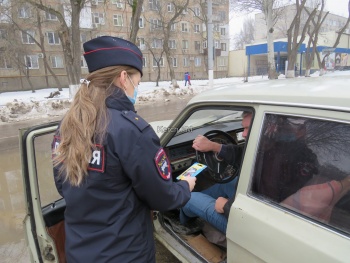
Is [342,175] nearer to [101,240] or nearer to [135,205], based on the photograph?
[135,205]

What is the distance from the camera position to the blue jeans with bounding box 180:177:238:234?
81.9 inches

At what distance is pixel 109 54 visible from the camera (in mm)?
1380

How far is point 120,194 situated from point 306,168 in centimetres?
91

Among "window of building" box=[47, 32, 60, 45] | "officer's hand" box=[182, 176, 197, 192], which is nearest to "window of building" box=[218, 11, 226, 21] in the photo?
"window of building" box=[47, 32, 60, 45]

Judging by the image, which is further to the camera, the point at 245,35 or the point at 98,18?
the point at 245,35

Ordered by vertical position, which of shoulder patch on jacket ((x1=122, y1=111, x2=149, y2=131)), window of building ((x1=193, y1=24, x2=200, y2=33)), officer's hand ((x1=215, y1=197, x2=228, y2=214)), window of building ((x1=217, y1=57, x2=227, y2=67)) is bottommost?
officer's hand ((x1=215, y1=197, x2=228, y2=214))

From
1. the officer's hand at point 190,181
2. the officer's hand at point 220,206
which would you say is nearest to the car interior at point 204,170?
the officer's hand at point 220,206

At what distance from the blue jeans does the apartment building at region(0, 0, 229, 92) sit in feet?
57.9

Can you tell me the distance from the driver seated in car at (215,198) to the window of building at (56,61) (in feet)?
118

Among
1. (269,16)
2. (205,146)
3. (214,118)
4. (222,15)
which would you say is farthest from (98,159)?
(222,15)

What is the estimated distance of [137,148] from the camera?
125cm

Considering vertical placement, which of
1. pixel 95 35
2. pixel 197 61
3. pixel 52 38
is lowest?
pixel 197 61

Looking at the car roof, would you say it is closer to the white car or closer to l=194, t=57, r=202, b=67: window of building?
the white car

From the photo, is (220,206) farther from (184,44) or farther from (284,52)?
(184,44)
